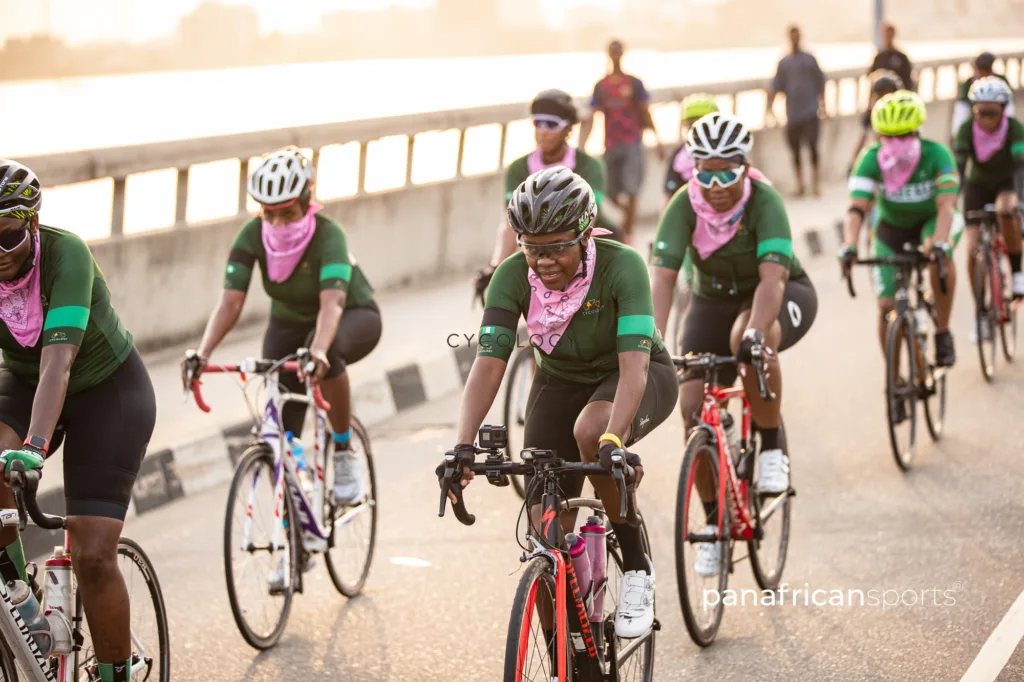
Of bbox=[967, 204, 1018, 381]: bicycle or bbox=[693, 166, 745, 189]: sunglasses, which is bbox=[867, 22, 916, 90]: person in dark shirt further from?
bbox=[693, 166, 745, 189]: sunglasses

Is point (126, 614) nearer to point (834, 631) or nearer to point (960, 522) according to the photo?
point (834, 631)

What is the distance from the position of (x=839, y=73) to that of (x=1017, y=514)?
17.2 metres

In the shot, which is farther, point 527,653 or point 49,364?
point 49,364

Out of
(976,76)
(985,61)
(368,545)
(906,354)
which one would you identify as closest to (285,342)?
(368,545)

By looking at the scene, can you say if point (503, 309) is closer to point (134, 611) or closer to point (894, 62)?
point (134, 611)

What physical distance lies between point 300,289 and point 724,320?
1990 mm

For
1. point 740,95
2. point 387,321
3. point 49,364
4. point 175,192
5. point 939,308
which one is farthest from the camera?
point 740,95

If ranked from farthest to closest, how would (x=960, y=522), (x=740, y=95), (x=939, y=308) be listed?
1. (x=740, y=95)
2. (x=939, y=308)
3. (x=960, y=522)

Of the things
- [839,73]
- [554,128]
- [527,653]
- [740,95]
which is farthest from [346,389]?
[839,73]

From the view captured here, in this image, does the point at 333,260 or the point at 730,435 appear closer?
the point at 730,435

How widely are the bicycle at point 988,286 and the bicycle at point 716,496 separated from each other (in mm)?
4656

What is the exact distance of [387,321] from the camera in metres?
13.3

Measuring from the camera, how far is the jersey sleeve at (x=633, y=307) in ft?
16.6

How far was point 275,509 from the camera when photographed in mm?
6547
